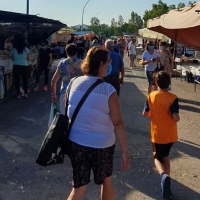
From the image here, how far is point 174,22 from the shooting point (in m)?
8.47

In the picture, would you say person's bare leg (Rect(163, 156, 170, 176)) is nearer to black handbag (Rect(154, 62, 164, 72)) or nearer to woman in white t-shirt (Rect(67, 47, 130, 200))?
woman in white t-shirt (Rect(67, 47, 130, 200))

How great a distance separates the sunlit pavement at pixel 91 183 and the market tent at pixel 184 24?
6.42 feet

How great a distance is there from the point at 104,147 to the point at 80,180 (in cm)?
35

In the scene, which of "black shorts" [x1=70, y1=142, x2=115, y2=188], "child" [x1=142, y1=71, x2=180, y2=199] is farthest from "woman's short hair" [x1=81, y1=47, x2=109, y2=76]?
"child" [x1=142, y1=71, x2=180, y2=199]

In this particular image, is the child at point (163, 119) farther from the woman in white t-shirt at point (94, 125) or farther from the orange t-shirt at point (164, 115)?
the woman in white t-shirt at point (94, 125)

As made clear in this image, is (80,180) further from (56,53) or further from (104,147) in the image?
(56,53)

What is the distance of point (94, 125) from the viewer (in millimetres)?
3260

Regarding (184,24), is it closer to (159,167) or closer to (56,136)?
(159,167)

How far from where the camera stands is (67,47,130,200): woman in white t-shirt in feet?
10.6

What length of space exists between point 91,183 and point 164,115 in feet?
4.08

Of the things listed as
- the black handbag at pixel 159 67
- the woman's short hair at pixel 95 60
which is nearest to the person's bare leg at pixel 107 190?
the woman's short hair at pixel 95 60

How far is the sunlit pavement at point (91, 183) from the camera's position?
179 inches

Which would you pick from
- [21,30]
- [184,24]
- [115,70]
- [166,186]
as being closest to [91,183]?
[166,186]

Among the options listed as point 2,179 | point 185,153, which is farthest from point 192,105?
point 2,179
